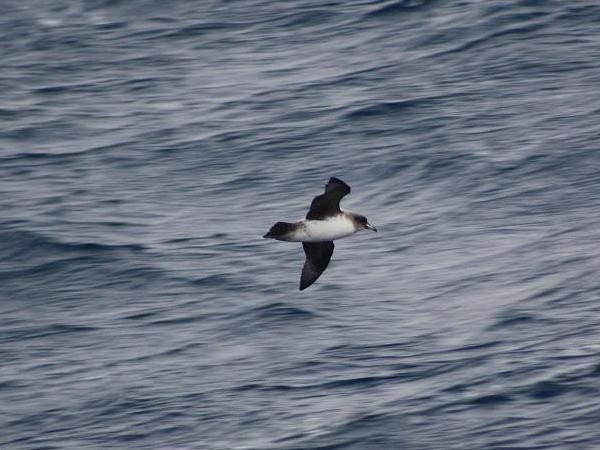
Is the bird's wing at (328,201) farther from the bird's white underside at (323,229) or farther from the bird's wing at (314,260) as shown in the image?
the bird's wing at (314,260)

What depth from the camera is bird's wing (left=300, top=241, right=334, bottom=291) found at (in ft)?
52.5

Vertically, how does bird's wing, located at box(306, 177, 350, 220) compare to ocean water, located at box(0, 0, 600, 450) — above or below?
above

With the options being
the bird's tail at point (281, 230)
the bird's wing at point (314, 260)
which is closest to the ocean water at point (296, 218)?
the bird's wing at point (314, 260)

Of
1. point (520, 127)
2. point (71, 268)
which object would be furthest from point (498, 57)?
point (71, 268)

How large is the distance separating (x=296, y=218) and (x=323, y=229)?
4.85 m

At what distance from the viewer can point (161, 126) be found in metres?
23.7

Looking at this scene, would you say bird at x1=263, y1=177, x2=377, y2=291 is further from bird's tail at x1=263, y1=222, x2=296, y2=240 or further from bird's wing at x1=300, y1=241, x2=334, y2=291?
bird's wing at x1=300, y1=241, x2=334, y2=291

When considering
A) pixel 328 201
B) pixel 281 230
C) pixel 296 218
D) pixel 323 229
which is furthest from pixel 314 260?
pixel 296 218

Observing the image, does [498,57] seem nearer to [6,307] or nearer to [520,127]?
[520,127]

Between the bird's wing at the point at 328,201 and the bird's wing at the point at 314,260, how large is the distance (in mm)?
763

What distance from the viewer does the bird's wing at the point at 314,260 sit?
16016 mm

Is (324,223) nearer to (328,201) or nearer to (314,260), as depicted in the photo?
(328,201)

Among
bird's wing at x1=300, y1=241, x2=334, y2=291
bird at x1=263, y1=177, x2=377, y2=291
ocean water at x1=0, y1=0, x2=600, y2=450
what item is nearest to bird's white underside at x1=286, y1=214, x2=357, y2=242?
bird at x1=263, y1=177, x2=377, y2=291

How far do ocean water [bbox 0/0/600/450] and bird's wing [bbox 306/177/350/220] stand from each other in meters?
2.15
